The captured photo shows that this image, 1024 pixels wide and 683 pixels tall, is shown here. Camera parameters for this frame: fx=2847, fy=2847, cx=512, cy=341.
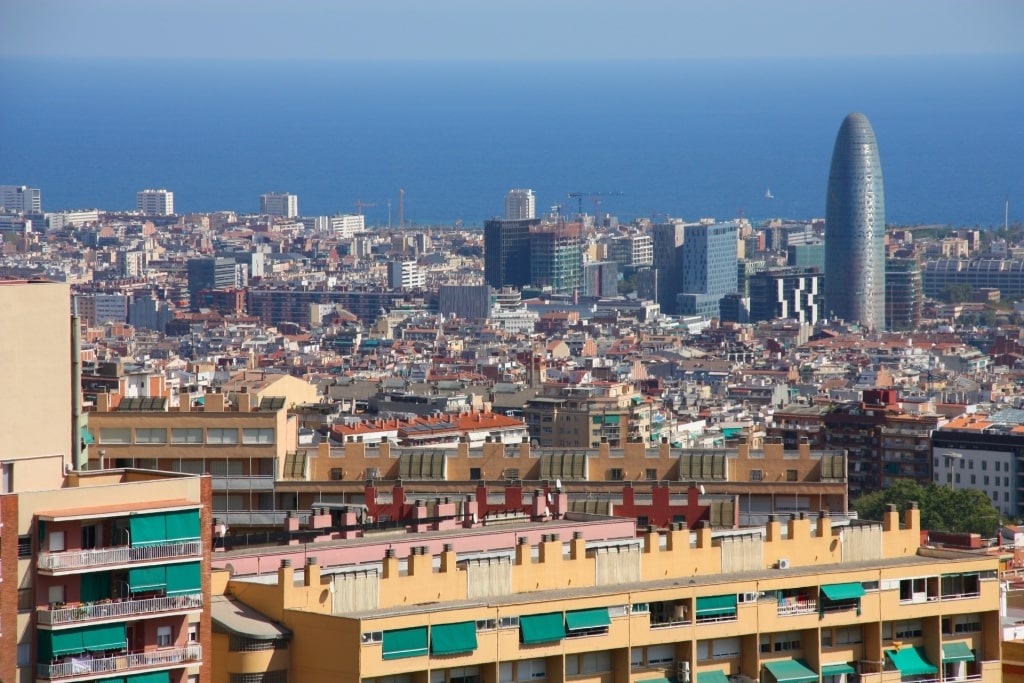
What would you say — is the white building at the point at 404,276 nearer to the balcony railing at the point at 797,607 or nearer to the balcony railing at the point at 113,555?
the balcony railing at the point at 797,607

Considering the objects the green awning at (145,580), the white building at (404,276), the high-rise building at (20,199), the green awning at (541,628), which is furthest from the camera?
the high-rise building at (20,199)

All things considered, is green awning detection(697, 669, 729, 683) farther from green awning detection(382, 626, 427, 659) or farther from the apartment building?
the apartment building

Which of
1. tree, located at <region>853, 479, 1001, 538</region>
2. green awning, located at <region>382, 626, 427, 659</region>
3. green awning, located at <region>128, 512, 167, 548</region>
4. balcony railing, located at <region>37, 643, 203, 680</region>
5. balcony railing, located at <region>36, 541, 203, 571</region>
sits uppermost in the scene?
green awning, located at <region>128, 512, 167, 548</region>

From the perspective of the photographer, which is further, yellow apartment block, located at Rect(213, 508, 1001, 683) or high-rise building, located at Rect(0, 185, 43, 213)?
high-rise building, located at Rect(0, 185, 43, 213)

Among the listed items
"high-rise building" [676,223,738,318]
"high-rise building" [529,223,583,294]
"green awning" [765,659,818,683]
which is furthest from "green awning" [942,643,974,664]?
"high-rise building" [529,223,583,294]

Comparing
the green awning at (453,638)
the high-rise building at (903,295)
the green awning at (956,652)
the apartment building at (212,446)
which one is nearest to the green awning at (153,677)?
the green awning at (453,638)

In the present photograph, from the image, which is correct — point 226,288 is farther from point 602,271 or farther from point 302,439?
point 302,439

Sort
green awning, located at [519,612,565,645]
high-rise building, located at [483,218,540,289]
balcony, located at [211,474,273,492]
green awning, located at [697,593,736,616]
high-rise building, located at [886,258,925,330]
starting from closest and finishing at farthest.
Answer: green awning, located at [519,612,565,645] → green awning, located at [697,593,736,616] → balcony, located at [211,474,273,492] → high-rise building, located at [886,258,925,330] → high-rise building, located at [483,218,540,289]
